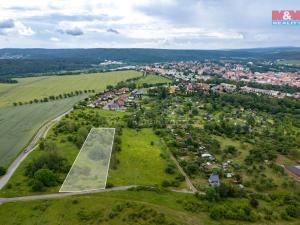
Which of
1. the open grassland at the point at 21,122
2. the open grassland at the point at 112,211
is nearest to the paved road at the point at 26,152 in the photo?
the open grassland at the point at 21,122

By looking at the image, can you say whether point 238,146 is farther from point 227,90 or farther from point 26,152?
point 227,90

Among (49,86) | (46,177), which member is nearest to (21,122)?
(46,177)

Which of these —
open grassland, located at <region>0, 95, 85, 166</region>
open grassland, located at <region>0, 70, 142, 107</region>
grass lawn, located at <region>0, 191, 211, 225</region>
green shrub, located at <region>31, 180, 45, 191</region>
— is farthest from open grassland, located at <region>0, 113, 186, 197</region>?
open grassland, located at <region>0, 70, 142, 107</region>

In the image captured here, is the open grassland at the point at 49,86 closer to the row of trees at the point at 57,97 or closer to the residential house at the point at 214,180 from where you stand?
the row of trees at the point at 57,97

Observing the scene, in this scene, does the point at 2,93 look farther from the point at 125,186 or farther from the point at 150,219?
the point at 150,219

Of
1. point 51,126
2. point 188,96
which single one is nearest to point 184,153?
point 51,126

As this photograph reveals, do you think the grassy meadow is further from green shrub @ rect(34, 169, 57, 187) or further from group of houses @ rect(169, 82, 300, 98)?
group of houses @ rect(169, 82, 300, 98)

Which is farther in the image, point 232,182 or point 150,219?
point 232,182
